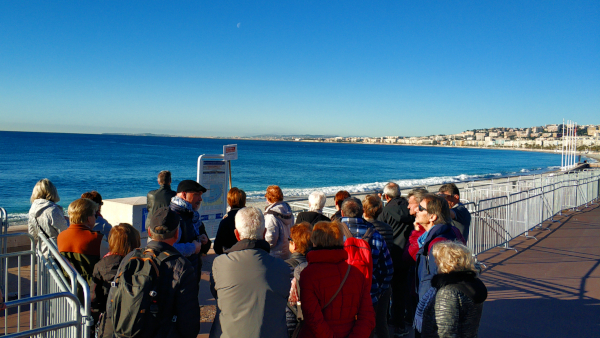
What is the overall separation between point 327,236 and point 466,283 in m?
0.94

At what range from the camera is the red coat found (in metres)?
2.49

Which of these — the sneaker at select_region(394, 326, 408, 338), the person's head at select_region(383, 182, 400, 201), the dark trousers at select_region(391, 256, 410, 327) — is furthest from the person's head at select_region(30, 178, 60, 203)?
the sneaker at select_region(394, 326, 408, 338)

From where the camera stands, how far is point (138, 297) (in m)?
2.24

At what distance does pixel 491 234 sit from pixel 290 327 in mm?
7083

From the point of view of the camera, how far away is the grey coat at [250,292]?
2355 millimetres

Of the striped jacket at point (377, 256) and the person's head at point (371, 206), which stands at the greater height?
the person's head at point (371, 206)

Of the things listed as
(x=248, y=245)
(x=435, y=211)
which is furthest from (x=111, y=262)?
(x=435, y=211)

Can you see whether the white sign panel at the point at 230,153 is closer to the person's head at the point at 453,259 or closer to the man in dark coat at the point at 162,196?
the man in dark coat at the point at 162,196

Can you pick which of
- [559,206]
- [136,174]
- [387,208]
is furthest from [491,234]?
[136,174]

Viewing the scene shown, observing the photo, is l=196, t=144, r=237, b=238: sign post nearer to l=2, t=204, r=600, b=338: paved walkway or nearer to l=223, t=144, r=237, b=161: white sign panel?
l=223, t=144, r=237, b=161: white sign panel

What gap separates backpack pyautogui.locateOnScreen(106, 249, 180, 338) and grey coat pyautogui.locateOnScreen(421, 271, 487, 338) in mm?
1764

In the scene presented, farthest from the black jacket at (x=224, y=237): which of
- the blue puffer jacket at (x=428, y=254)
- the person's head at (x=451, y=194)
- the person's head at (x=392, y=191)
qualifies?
the person's head at (x=451, y=194)

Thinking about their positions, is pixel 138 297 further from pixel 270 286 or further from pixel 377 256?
pixel 377 256

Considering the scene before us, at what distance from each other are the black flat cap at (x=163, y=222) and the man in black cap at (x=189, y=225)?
72 centimetres
